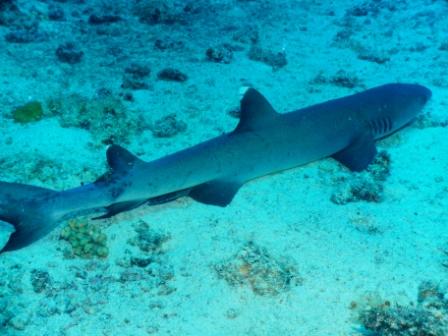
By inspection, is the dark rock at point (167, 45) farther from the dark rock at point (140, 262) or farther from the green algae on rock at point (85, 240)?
the dark rock at point (140, 262)

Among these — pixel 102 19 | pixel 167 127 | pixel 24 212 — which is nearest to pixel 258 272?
pixel 24 212

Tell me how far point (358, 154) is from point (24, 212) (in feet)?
10.9

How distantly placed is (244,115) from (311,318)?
1933 millimetres

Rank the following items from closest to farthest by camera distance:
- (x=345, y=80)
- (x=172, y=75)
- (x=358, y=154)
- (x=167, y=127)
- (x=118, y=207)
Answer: (x=118, y=207)
(x=358, y=154)
(x=167, y=127)
(x=172, y=75)
(x=345, y=80)

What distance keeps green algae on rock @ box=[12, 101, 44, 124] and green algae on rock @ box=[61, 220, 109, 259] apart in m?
2.13

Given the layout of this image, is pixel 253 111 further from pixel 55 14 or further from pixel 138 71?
pixel 55 14

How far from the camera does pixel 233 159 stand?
3.85 m

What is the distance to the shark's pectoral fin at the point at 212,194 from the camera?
3.79m

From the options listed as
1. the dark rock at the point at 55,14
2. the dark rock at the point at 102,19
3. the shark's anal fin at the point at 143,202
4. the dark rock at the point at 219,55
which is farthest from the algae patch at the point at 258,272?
the dark rock at the point at 55,14

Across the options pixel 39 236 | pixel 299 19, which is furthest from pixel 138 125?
pixel 299 19

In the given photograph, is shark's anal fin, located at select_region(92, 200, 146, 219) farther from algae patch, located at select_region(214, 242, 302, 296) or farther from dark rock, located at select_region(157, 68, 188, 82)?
dark rock, located at select_region(157, 68, 188, 82)

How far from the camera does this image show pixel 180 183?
3629 mm

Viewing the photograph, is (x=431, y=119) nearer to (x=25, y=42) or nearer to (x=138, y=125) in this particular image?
(x=138, y=125)

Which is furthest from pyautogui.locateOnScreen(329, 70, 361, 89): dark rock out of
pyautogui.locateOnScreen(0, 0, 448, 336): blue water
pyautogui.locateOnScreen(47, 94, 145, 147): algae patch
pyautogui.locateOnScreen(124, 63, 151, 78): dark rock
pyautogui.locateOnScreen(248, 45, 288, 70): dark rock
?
pyautogui.locateOnScreen(47, 94, 145, 147): algae patch
